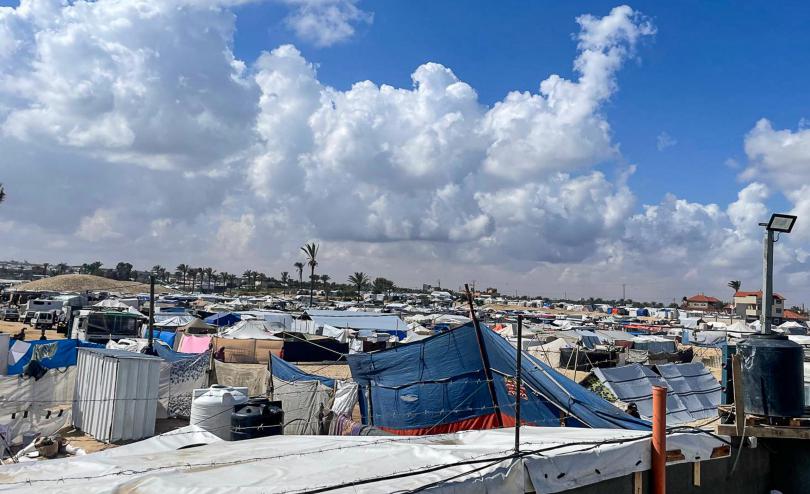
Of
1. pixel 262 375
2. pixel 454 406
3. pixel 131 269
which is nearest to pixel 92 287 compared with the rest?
pixel 131 269

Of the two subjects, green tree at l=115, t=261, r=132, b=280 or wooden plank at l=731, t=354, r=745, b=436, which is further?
green tree at l=115, t=261, r=132, b=280

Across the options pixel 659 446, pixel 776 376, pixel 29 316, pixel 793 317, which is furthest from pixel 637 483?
pixel 793 317

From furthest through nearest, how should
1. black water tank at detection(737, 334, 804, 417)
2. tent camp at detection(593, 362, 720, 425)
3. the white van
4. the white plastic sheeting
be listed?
the white van, tent camp at detection(593, 362, 720, 425), black water tank at detection(737, 334, 804, 417), the white plastic sheeting

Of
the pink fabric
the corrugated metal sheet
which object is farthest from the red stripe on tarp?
the pink fabric

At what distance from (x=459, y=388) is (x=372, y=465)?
23.3 ft

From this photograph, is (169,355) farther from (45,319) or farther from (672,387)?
(45,319)

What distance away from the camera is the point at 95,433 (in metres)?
15.7

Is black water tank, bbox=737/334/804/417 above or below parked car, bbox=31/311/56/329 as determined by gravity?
above

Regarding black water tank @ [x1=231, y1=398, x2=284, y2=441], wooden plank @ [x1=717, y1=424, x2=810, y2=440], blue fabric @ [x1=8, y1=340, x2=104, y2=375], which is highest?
wooden plank @ [x1=717, y1=424, x2=810, y2=440]

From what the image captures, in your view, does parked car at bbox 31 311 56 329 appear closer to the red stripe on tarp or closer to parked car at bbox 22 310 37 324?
parked car at bbox 22 310 37 324

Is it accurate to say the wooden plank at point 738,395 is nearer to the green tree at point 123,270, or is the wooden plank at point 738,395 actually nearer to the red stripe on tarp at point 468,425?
the red stripe on tarp at point 468,425

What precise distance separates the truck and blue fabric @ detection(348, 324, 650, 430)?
24.9 meters

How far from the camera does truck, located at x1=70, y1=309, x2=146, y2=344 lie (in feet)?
115

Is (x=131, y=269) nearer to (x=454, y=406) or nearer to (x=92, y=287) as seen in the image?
(x=92, y=287)
